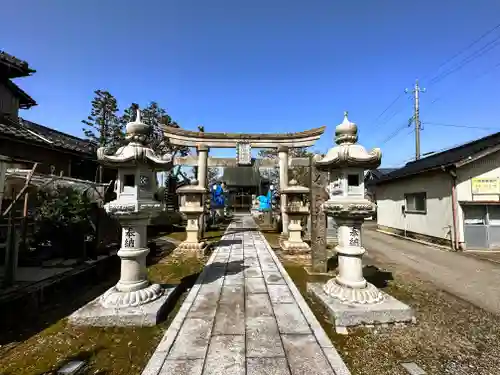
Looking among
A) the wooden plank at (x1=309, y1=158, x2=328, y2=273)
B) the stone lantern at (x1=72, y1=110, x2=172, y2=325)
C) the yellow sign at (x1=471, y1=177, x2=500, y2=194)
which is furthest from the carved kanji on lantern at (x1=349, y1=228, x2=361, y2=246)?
the yellow sign at (x1=471, y1=177, x2=500, y2=194)

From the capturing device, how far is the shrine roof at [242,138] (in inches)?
500

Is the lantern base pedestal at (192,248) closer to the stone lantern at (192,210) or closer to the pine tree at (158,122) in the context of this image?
the stone lantern at (192,210)

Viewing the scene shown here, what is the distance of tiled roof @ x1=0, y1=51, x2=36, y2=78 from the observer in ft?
35.6

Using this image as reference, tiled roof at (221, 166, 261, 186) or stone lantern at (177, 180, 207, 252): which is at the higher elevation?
tiled roof at (221, 166, 261, 186)

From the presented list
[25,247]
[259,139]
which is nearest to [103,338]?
[25,247]

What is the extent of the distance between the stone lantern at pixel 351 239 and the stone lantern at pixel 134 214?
3.07 meters

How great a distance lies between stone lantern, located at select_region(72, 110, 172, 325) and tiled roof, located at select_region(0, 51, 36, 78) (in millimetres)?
11209

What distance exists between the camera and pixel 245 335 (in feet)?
11.6

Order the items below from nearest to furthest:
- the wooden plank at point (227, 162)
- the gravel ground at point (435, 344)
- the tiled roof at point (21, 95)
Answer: the gravel ground at point (435, 344), the tiled roof at point (21, 95), the wooden plank at point (227, 162)

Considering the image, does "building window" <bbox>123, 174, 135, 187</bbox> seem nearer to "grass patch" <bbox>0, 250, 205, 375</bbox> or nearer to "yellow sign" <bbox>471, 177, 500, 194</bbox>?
"grass patch" <bbox>0, 250, 205, 375</bbox>

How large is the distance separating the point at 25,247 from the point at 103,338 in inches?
208

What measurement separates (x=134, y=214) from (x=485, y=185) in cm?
1403

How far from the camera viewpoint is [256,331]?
11.9 ft

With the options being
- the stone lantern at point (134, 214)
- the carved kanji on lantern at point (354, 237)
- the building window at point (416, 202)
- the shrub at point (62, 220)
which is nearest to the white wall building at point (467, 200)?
the building window at point (416, 202)
